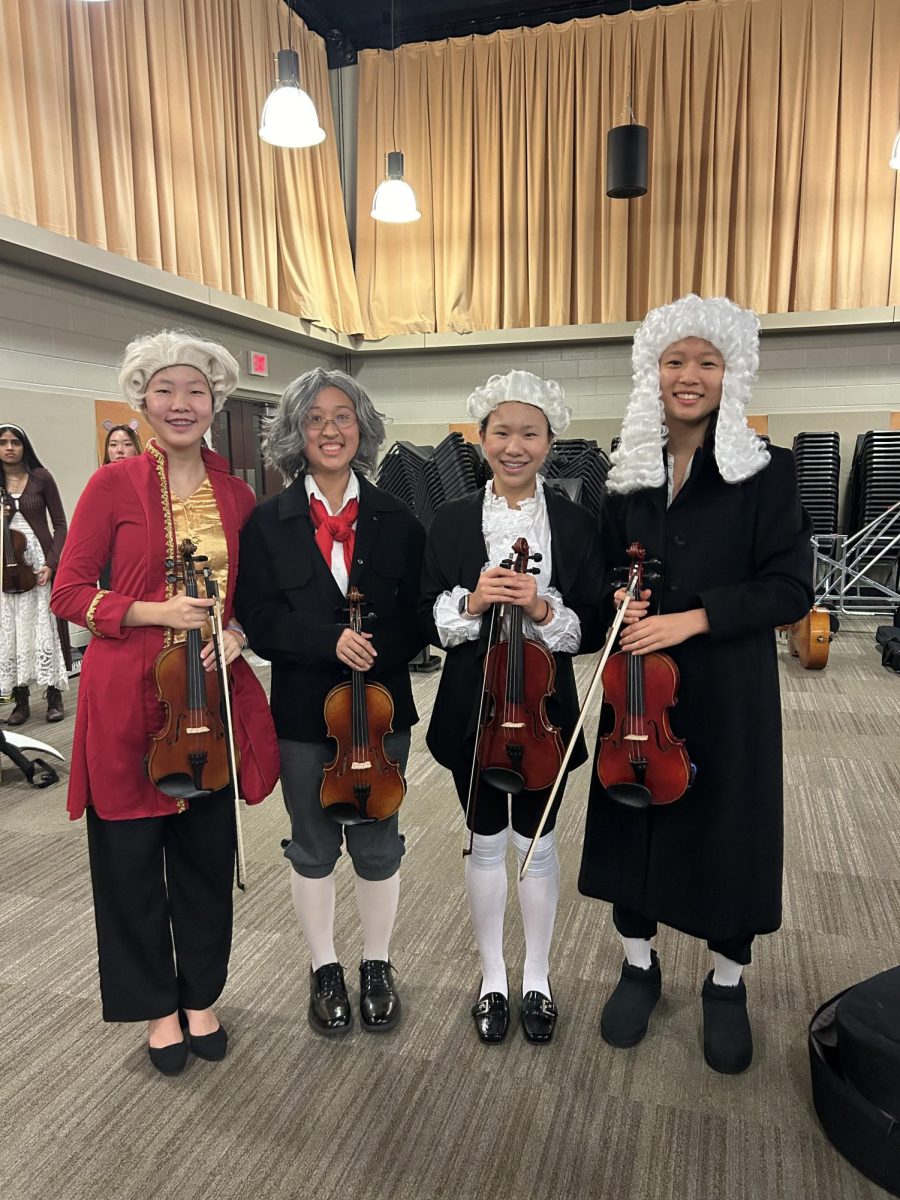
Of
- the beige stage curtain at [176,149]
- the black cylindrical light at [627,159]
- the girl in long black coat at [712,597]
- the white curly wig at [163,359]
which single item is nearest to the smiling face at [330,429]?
the white curly wig at [163,359]

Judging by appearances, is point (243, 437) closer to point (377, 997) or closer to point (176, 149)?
point (176, 149)

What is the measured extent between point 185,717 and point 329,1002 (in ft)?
2.68

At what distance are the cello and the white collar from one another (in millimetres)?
406

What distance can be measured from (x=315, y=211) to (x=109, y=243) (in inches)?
103

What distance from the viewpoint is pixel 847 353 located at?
7.19m

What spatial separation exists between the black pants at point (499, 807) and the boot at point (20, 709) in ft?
10.5

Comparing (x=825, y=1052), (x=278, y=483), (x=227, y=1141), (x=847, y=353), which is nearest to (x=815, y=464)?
(x=847, y=353)

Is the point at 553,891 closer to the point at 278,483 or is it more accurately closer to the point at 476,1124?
the point at 476,1124

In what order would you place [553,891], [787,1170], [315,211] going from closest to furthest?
1. [787,1170]
2. [553,891]
3. [315,211]

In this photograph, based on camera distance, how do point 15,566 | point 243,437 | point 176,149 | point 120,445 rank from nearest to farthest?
point 15,566
point 120,445
point 176,149
point 243,437

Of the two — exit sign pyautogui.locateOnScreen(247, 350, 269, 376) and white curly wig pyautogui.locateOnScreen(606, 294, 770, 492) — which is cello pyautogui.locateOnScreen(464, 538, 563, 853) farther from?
exit sign pyautogui.locateOnScreen(247, 350, 269, 376)

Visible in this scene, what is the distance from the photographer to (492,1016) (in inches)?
71.9

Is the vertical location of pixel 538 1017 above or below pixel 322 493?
below

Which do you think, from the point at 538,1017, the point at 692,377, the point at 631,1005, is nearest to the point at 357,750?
the point at 538,1017
